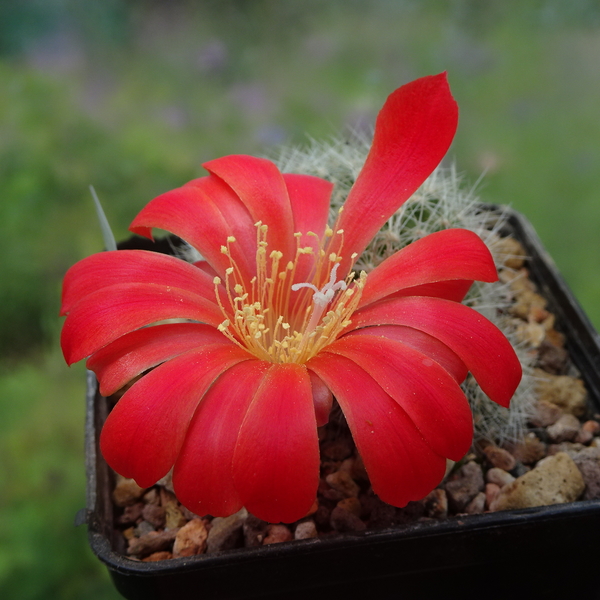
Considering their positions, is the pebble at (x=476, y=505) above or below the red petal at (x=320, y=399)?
below

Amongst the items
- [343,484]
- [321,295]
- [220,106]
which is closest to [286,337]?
[321,295]

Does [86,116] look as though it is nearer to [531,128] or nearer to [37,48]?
[37,48]

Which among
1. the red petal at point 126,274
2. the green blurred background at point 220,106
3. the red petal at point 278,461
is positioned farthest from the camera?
the green blurred background at point 220,106

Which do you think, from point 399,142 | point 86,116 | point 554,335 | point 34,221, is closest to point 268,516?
point 399,142

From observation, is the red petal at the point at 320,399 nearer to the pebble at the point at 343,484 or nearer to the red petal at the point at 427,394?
the red petal at the point at 427,394

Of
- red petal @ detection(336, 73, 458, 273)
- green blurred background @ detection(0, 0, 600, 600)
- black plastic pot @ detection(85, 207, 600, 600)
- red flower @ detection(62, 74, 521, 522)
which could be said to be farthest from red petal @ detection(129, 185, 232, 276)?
green blurred background @ detection(0, 0, 600, 600)

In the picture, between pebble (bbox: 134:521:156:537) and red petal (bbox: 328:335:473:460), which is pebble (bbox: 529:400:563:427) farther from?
pebble (bbox: 134:521:156:537)

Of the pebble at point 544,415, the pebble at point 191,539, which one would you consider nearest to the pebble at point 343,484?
the pebble at point 191,539
